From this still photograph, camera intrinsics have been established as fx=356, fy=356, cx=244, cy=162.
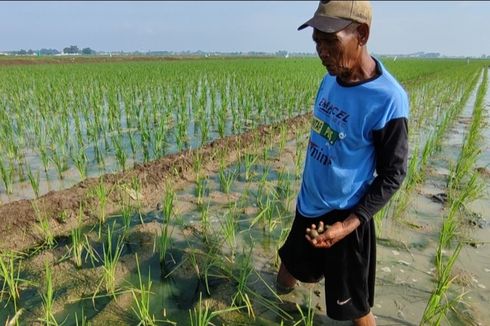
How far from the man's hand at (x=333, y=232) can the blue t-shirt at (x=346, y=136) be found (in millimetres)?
120

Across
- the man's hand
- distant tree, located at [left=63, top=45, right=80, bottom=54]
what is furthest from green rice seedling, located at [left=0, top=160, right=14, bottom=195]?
distant tree, located at [left=63, top=45, right=80, bottom=54]

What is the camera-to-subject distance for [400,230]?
2.93 metres

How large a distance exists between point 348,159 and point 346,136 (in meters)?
0.10

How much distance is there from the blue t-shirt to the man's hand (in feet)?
0.39

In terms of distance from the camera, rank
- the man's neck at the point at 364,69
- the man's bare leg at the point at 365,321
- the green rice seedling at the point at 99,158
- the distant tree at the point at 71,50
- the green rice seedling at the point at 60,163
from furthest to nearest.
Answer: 1. the distant tree at the point at 71,50
2. the green rice seedling at the point at 99,158
3. the green rice seedling at the point at 60,163
4. the man's bare leg at the point at 365,321
5. the man's neck at the point at 364,69

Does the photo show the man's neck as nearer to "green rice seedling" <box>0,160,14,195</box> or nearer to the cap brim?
the cap brim

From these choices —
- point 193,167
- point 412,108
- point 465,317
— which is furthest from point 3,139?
point 412,108

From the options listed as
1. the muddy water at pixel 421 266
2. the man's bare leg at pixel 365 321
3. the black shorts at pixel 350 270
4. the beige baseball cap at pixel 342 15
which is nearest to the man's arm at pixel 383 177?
the black shorts at pixel 350 270

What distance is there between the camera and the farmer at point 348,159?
126cm

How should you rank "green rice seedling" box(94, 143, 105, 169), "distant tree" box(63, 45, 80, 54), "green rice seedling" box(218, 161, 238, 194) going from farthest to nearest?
"distant tree" box(63, 45, 80, 54) → "green rice seedling" box(94, 143, 105, 169) → "green rice seedling" box(218, 161, 238, 194)

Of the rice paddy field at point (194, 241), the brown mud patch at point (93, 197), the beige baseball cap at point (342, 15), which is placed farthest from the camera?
the brown mud patch at point (93, 197)

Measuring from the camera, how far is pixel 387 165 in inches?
52.2

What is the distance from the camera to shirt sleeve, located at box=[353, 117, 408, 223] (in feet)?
4.18

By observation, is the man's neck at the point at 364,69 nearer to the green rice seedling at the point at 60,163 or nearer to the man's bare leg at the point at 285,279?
the man's bare leg at the point at 285,279
